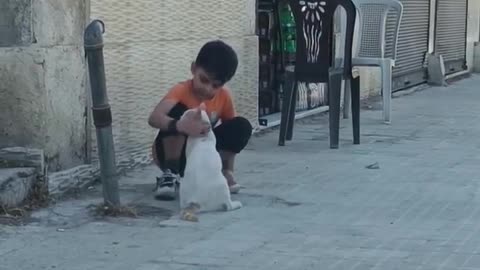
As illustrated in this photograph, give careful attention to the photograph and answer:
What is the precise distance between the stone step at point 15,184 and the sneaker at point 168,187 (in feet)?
2.53

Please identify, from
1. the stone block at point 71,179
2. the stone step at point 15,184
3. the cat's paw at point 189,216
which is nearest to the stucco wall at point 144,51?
the stone block at point 71,179

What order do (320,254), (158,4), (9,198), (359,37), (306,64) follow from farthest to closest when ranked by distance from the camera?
1. (359,37)
2. (306,64)
3. (158,4)
4. (9,198)
5. (320,254)

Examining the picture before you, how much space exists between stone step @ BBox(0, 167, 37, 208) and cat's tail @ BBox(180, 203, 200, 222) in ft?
2.98

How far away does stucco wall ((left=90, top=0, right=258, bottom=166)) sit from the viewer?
7.42 metres

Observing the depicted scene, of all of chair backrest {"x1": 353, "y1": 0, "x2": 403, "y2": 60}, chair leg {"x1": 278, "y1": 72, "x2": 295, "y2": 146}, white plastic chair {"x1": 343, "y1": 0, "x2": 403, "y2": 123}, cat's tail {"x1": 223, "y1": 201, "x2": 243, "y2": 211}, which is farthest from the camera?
chair backrest {"x1": 353, "y1": 0, "x2": 403, "y2": 60}

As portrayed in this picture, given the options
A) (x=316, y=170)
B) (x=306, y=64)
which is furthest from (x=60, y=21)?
(x=306, y=64)

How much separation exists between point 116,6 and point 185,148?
1375 mm

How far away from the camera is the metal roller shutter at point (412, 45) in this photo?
1467 centimetres

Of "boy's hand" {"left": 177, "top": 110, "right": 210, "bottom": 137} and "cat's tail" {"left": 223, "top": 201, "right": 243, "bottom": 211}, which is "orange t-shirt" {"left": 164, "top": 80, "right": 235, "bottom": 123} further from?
"cat's tail" {"left": 223, "top": 201, "right": 243, "bottom": 211}

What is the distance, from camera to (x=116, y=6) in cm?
738

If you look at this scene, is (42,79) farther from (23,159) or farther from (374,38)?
(374,38)

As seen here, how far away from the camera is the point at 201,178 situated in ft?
20.6

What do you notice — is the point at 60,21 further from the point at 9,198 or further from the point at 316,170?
the point at 316,170

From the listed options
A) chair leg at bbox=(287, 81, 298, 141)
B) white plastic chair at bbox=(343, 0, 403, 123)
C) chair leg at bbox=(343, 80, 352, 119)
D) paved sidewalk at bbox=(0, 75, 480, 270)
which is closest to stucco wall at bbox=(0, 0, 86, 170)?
paved sidewalk at bbox=(0, 75, 480, 270)
